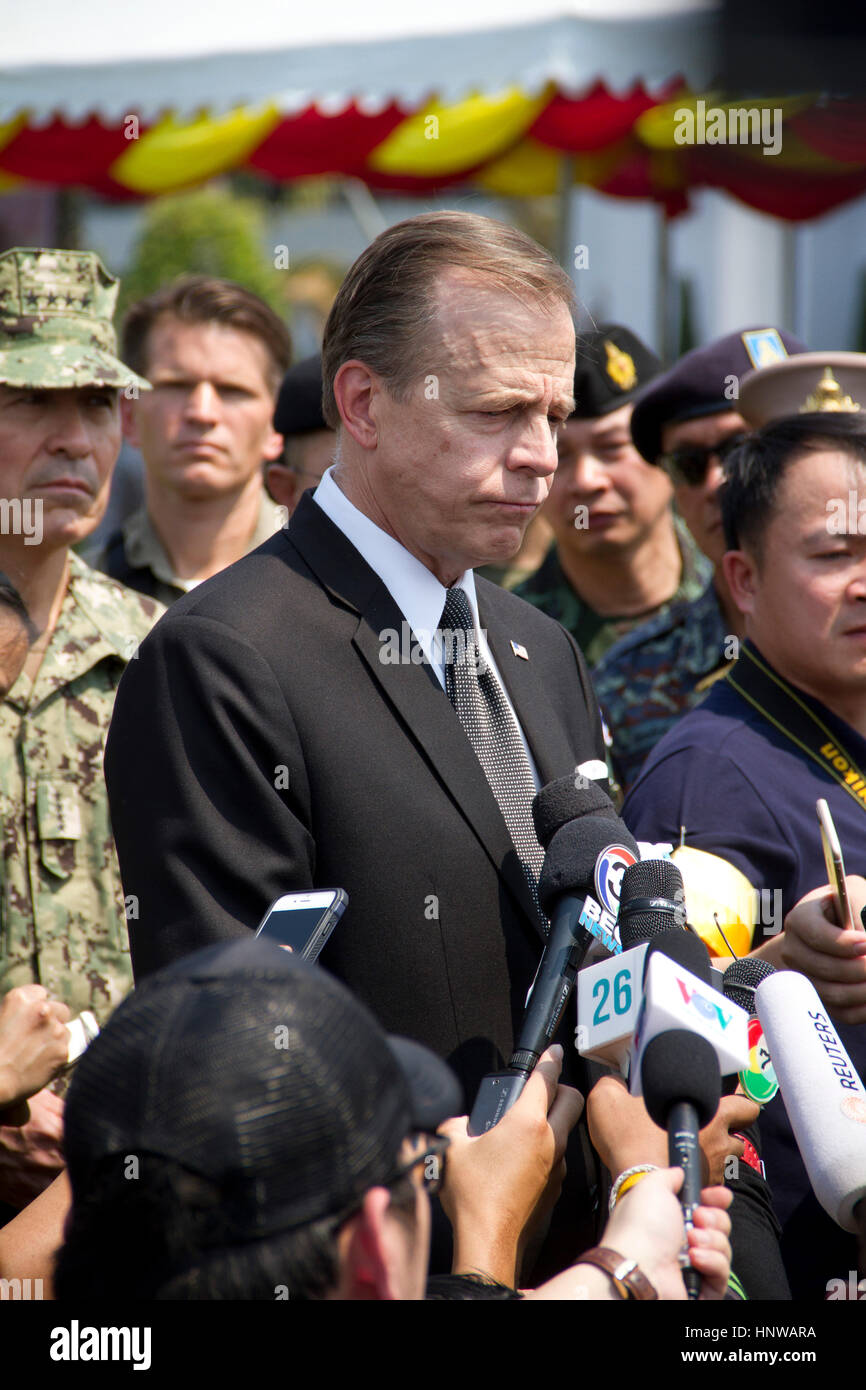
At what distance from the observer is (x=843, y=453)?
10.1ft

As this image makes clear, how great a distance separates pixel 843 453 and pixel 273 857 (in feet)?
5.06

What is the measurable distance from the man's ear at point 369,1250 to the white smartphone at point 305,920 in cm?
54

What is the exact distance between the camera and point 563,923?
2141mm

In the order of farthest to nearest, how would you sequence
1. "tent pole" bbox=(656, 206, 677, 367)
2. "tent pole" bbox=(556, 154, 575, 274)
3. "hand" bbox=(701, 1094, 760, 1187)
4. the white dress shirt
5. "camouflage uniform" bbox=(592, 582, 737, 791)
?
"tent pole" bbox=(656, 206, 677, 367) < "tent pole" bbox=(556, 154, 575, 274) < "camouflage uniform" bbox=(592, 582, 737, 791) < the white dress shirt < "hand" bbox=(701, 1094, 760, 1187)

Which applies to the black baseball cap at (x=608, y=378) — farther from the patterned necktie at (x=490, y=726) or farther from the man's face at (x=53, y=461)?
the patterned necktie at (x=490, y=726)

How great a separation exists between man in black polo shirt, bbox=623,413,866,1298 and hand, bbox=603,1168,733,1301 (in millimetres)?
931

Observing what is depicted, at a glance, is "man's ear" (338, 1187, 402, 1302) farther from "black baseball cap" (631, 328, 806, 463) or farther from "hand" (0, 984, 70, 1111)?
"black baseball cap" (631, 328, 806, 463)

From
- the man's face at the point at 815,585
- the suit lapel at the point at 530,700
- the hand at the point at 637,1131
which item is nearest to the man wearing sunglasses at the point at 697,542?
the man's face at the point at 815,585

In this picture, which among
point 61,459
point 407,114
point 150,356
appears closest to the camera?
point 61,459

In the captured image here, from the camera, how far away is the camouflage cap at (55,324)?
3562 millimetres

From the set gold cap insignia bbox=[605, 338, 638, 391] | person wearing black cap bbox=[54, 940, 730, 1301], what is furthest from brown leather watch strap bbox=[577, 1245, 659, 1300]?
gold cap insignia bbox=[605, 338, 638, 391]

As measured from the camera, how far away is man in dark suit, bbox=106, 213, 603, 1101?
2205 mm
